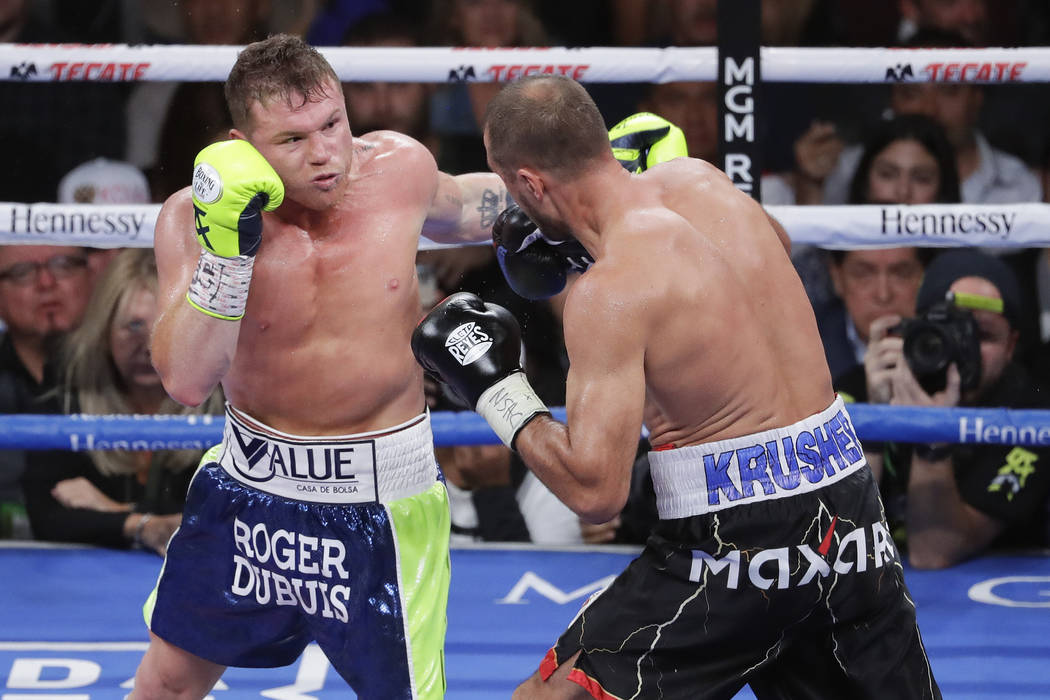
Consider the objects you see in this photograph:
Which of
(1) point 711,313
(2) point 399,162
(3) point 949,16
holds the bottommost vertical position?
(1) point 711,313

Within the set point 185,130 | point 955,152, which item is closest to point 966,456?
point 955,152

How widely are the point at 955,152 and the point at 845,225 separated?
0.96 meters

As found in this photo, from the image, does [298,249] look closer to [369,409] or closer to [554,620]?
[369,409]

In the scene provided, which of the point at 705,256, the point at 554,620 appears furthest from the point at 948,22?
the point at 705,256

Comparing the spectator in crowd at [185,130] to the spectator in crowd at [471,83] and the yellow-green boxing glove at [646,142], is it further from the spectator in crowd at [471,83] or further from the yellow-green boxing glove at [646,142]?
the yellow-green boxing glove at [646,142]

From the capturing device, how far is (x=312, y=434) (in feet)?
7.17

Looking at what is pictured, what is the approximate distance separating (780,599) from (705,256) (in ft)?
1.58

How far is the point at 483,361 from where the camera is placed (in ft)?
6.35

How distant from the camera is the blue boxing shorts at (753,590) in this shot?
1900mm

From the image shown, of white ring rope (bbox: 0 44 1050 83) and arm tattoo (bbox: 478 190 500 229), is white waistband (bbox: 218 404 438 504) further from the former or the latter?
white ring rope (bbox: 0 44 1050 83)

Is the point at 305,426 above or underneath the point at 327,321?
underneath

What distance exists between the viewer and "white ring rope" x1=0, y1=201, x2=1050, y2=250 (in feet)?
9.80

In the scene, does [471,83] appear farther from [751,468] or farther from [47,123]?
[751,468]

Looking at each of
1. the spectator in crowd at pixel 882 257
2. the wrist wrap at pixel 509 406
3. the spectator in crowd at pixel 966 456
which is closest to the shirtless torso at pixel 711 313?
the wrist wrap at pixel 509 406
